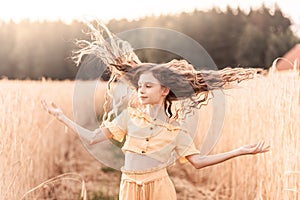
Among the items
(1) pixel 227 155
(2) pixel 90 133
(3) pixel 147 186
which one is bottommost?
(3) pixel 147 186

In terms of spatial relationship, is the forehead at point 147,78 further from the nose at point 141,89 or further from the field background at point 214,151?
the field background at point 214,151

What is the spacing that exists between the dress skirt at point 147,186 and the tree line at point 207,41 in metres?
36.7

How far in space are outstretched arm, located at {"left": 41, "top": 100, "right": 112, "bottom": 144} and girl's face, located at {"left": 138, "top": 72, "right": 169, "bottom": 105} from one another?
371 mm

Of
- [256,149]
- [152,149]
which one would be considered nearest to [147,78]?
[152,149]

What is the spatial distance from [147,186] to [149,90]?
0.59 meters

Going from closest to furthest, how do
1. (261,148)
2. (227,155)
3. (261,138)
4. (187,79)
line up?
1. (261,148)
2. (227,155)
3. (187,79)
4. (261,138)

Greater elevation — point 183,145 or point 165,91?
point 165,91

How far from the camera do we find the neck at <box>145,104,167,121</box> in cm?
395

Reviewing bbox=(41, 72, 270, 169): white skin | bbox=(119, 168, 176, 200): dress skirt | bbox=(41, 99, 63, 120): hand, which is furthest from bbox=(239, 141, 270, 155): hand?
bbox=(41, 99, 63, 120): hand

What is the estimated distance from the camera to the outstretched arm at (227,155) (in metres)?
3.62

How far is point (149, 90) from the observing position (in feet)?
12.8

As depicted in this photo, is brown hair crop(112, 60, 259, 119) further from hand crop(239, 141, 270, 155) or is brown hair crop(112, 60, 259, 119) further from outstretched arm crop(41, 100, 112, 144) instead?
hand crop(239, 141, 270, 155)

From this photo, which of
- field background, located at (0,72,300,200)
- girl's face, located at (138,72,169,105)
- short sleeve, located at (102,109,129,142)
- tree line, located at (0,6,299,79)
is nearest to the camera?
girl's face, located at (138,72,169,105)

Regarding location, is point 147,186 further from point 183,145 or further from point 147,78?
point 147,78
